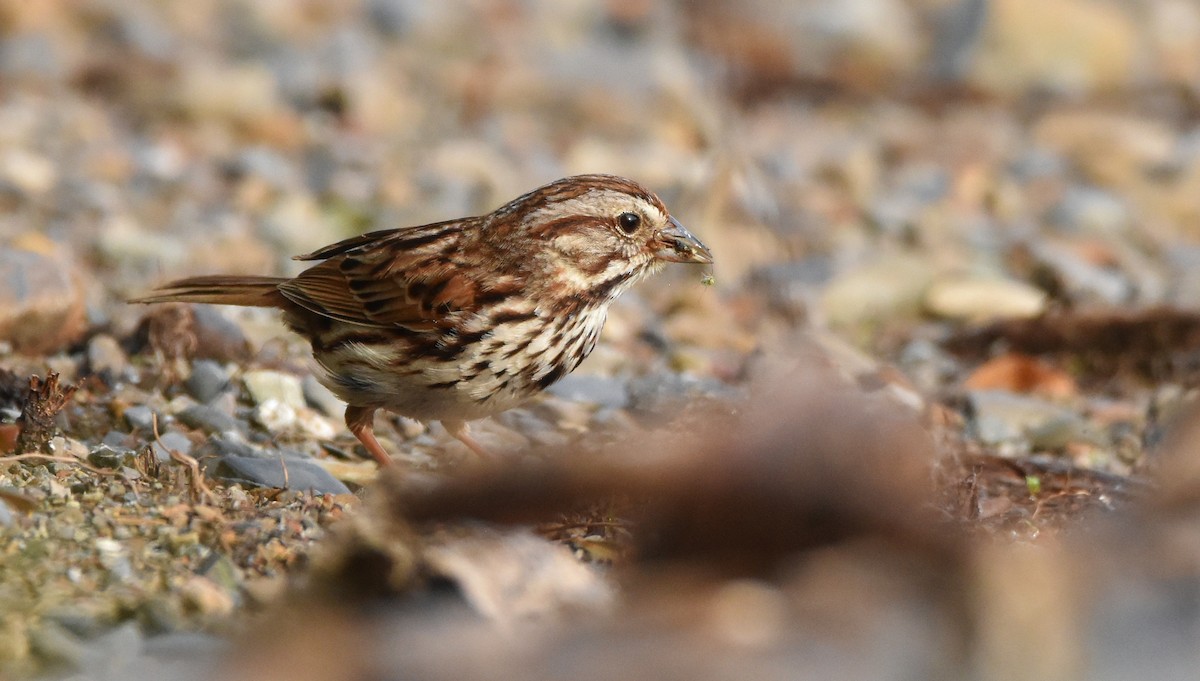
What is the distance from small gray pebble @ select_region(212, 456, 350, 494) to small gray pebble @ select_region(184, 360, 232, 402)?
896 millimetres

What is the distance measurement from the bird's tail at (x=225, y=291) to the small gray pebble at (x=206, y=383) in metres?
0.25

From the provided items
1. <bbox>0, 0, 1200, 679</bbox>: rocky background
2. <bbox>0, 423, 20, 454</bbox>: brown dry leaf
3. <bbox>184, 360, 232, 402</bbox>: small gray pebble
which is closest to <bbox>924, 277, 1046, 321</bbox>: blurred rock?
<bbox>0, 0, 1200, 679</bbox>: rocky background

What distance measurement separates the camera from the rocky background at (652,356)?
258 centimetres

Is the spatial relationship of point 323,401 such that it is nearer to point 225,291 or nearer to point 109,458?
point 225,291

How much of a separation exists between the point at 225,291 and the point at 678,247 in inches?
64.4

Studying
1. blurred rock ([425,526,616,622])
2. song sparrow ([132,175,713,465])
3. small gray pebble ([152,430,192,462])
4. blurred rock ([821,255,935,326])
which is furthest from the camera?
blurred rock ([821,255,935,326])

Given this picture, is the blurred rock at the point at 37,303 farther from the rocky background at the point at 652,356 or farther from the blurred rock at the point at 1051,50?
the blurred rock at the point at 1051,50

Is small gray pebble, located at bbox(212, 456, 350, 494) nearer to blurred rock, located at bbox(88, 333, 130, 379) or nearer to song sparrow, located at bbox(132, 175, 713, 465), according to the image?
song sparrow, located at bbox(132, 175, 713, 465)

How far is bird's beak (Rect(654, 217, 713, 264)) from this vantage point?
17.2 feet

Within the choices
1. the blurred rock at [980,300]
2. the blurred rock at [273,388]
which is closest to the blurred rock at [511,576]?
the blurred rock at [273,388]

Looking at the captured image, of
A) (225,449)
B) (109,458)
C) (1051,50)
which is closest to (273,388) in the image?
(225,449)

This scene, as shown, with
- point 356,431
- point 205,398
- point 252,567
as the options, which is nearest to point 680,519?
point 252,567

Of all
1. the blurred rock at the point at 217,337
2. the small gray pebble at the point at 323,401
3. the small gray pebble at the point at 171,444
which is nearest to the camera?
the small gray pebble at the point at 171,444

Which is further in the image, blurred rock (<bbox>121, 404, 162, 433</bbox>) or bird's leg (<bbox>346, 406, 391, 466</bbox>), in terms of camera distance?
bird's leg (<bbox>346, 406, 391, 466</bbox>)
